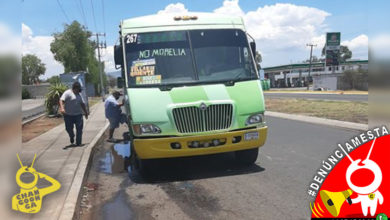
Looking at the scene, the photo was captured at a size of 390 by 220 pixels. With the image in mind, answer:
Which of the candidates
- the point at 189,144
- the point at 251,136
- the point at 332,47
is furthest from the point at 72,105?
the point at 332,47

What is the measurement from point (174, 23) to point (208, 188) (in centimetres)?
315

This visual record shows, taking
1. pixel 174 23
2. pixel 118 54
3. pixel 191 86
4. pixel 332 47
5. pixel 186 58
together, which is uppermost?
pixel 332 47

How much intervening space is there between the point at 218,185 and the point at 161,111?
152cm

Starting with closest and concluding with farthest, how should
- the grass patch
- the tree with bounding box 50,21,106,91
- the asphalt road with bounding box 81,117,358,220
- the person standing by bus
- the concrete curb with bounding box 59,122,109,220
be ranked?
1. the concrete curb with bounding box 59,122,109,220
2. the asphalt road with bounding box 81,117,358,220
3. the person standing by bus
4. the grass patch
5. the tree with bounding box 50,21,106,91

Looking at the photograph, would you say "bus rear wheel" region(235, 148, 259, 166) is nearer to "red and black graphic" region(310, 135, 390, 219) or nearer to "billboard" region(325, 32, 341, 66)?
"red and black graphic" region(310, 135, 390, 219)

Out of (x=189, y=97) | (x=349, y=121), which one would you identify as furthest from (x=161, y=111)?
(x=349, y=121)

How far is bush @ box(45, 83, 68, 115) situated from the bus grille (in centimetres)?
1643

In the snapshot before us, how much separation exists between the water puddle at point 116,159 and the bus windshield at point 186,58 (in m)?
2.24

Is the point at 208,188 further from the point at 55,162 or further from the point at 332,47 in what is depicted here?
the point at 332,47

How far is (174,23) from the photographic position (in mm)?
6816

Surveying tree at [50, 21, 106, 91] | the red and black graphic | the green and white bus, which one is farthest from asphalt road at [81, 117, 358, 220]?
tree at [50, 21, 106, 91]

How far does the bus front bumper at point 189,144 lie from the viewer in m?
5.82

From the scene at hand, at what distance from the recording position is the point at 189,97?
5.91 metres

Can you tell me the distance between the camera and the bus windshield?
20.9 feet
